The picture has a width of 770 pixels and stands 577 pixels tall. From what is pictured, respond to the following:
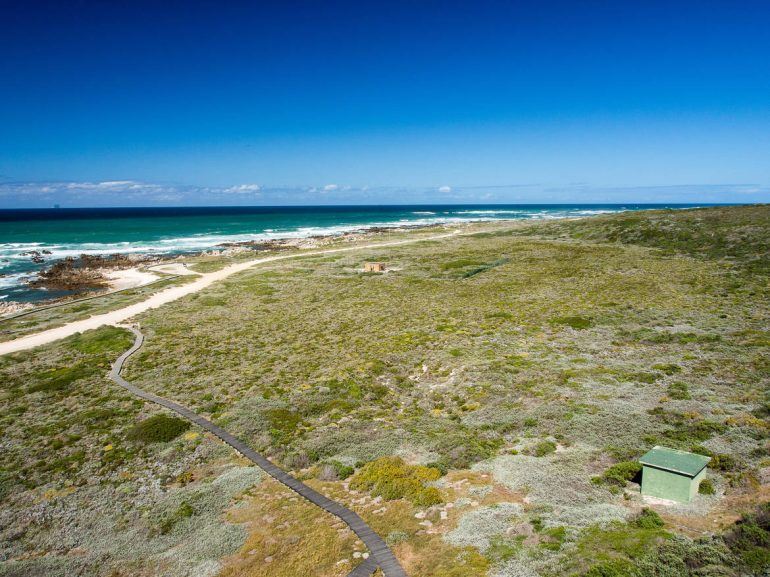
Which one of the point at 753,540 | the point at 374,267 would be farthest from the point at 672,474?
the point at 374,267

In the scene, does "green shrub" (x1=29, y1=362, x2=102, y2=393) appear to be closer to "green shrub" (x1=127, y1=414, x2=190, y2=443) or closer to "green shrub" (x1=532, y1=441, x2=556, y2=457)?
"green shrub" (x1=127, y1=414, x2=190, y2=443)

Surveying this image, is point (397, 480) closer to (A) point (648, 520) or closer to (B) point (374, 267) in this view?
(A) point (648, 520)

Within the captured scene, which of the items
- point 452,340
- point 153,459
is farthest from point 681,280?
point 153,459

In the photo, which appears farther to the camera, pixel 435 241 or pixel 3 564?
pixel 435 241

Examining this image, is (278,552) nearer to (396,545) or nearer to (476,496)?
(396,545)

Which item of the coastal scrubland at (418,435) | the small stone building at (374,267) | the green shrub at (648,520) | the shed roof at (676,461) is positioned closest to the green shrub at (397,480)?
the coastal scrubland at (418,435)

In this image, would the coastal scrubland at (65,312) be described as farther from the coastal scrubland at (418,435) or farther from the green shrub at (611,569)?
the green shrub at (611,569)

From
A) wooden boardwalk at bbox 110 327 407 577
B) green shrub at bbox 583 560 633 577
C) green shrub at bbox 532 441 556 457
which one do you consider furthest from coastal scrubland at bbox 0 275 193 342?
green shrub at bbox 583 560 633 577
